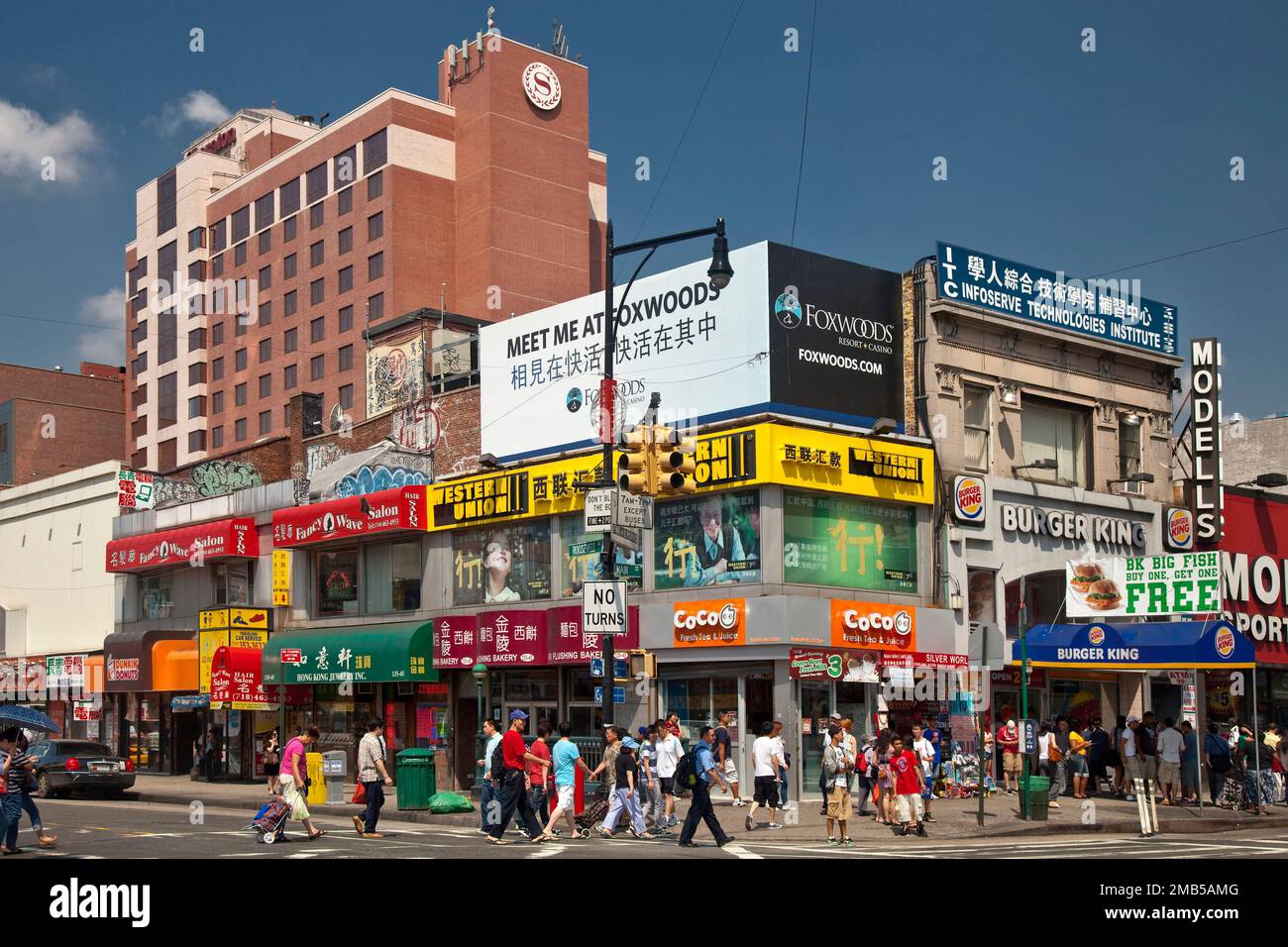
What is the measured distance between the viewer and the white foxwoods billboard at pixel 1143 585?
103 ft

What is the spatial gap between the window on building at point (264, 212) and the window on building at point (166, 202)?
896 cm

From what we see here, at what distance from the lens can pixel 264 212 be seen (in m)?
87.6

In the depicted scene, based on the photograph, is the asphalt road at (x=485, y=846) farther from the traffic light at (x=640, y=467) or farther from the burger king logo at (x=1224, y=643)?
the traffic light at (x=640, y=467)

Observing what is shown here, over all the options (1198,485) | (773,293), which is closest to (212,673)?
(773,293)

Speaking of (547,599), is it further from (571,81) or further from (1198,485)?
(571,81)

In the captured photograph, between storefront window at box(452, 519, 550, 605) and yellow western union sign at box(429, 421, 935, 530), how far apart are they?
783 millimetres

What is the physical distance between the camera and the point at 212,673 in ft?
131

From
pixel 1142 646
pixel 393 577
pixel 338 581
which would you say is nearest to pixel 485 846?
pixel 1142 646

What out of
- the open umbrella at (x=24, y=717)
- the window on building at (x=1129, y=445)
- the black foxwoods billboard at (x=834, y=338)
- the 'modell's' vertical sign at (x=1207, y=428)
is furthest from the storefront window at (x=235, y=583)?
the 'modell's' vertical sign at (x=1207, y=428)

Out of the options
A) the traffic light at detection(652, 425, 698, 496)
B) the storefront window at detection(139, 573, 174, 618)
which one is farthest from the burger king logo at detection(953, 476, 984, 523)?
the storefront window at detection(139, 573, 174, 618)

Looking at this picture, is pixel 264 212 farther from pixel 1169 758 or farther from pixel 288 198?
pixel 1169 758

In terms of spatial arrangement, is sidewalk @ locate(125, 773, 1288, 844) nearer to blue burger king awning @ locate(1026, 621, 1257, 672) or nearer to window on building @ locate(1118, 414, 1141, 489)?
blue burger king awning @ locate(1026, 621, 1257, 672)
